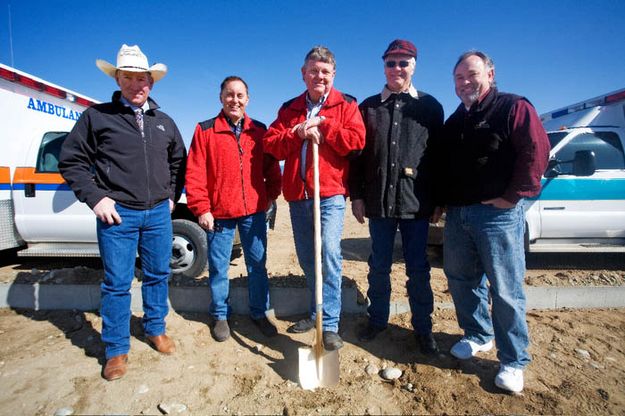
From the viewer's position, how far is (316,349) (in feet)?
7.84

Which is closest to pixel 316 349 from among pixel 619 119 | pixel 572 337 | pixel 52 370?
pixel 52 370

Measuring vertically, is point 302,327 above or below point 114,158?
below

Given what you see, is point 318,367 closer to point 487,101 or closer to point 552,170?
point 487,101

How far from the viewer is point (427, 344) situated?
272 cm

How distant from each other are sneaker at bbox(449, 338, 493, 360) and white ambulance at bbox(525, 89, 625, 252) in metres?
3.07

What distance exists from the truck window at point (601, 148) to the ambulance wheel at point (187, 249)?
18.1 ft

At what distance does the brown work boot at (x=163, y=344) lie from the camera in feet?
9.14

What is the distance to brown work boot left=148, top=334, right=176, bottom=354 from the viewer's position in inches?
110

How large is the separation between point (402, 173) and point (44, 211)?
16.6ft

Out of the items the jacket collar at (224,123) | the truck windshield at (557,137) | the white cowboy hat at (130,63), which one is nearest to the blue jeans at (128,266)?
the jacket collar at (224,123)

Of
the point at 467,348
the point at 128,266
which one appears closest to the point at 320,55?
the point at 128,266

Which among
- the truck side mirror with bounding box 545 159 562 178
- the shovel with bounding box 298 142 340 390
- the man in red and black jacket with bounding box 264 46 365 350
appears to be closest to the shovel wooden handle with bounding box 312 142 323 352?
the shovel with bounding box 298 142 340 390

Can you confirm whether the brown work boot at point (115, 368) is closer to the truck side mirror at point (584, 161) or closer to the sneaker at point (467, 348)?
the sneaker at point (467, 348)

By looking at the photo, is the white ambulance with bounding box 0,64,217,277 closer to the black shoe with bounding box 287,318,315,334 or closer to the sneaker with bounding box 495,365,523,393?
the black shoe with bounding box 287,318,315,334
